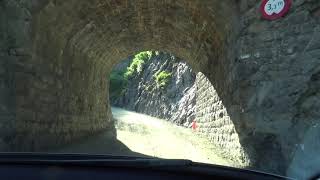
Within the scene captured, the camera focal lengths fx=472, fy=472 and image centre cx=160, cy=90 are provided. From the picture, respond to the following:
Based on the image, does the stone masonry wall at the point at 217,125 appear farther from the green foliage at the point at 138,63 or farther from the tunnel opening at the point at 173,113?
the green foliage at the point at 138,63

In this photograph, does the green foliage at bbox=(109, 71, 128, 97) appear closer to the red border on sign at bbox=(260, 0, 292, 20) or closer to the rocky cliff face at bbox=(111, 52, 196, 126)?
the rocky cliff face at bbox=(111, 52, 196, 126)

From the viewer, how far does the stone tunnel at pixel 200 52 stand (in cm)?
639

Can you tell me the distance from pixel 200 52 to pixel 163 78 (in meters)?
14.9

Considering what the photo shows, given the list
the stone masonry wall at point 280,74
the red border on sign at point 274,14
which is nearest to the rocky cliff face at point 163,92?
the stone masonry wall at point 280,74

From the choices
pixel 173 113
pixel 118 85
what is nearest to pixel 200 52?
pixel 173 113

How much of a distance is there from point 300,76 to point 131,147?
6581 mm

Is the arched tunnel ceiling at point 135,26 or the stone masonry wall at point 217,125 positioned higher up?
the arched tunnel ceiling at point 135,26

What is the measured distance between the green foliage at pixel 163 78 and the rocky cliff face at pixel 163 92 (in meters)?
0.12

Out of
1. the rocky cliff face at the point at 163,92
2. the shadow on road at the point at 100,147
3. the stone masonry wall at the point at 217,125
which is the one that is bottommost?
the shadow on road at the point at 100,147

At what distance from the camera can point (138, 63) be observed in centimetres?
3297

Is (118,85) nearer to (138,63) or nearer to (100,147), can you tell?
(138,63)

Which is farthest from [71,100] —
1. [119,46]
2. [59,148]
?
[119,46]

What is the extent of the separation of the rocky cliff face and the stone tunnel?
1039 centimetres

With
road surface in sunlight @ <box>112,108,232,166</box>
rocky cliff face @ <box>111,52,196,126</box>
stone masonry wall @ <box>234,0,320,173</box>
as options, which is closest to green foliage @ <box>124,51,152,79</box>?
rocky cliff face @ <box>111,52,196,126</box>
